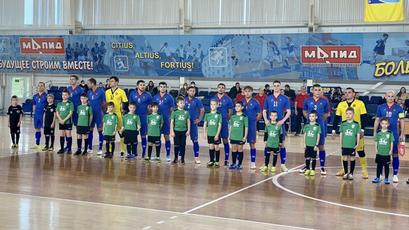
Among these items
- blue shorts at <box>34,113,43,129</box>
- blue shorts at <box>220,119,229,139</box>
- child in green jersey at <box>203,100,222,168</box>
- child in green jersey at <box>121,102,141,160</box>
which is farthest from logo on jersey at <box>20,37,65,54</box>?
child in green jersey at <box>203,100,222,168</box>

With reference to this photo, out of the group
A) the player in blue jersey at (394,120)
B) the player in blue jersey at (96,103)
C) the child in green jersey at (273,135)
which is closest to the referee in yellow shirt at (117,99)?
the player in blue jersey at (96,103)

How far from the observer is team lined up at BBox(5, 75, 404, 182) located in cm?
972

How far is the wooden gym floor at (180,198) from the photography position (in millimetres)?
6410

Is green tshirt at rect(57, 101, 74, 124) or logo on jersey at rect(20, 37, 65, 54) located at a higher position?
logo on jersey at rect(20, 37, 65, 54)

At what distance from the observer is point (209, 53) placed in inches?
842

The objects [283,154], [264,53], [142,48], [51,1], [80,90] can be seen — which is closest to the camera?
[283,154]

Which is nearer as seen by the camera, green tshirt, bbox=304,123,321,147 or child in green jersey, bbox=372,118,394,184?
child in green jersey, bbox=372,118,394,184

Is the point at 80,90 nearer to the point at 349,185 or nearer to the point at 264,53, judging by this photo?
the point at 349,185

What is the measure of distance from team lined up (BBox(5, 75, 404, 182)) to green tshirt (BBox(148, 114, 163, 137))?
0.02m

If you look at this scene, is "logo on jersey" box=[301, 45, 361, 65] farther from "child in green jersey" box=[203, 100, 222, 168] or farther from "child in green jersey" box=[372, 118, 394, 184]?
"child in green jersey" box=[372, 118, 394, 184]

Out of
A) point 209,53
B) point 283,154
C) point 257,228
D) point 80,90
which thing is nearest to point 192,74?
point 209,53

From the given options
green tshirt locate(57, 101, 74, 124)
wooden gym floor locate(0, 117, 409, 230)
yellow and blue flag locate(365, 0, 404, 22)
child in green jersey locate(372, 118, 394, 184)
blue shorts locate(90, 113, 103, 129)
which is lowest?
wooden gym floor locate(0, 117, 409, 230)

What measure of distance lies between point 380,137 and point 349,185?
96 centimetres

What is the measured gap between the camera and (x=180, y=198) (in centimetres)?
776
